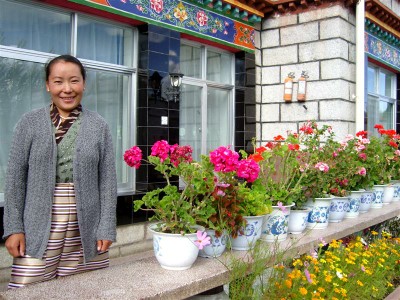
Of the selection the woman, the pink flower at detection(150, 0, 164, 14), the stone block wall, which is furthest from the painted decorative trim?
the woman

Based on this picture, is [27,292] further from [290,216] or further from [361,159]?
[361,159]

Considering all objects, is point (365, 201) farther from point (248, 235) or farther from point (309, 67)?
point (309, 67)

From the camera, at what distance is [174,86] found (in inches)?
218

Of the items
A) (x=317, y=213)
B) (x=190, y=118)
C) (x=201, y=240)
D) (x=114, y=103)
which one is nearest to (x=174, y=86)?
(x=114, y=103)

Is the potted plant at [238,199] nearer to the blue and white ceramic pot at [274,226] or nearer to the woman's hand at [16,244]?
the blue and white ceramic pot at [274,226]

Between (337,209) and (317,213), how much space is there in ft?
1.15

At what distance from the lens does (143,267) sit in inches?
88.4

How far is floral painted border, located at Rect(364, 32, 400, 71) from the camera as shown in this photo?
24.7 ft

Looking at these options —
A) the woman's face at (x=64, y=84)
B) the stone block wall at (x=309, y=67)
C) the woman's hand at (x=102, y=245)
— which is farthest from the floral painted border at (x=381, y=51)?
the woman's hand at (x=102, y=245)

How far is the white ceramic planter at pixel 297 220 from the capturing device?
10.1ft

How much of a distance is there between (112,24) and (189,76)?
1.49m

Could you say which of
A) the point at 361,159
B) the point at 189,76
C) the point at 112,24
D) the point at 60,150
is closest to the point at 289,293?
the point at 60,150

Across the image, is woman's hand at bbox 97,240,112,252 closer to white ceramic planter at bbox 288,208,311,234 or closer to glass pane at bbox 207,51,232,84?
white ceramic planter at bbox 288,208,311,234

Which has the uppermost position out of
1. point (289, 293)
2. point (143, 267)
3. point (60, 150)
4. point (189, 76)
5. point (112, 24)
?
point (112, 24)
